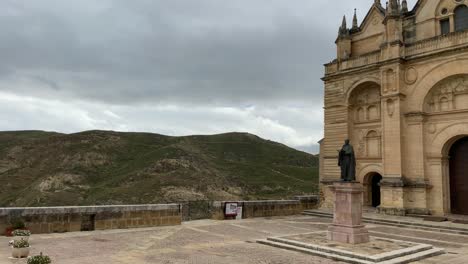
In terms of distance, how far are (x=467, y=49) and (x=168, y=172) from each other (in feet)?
137

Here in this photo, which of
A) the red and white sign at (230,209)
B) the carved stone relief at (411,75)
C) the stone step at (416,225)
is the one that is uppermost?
the carved stone relief at (411,75)

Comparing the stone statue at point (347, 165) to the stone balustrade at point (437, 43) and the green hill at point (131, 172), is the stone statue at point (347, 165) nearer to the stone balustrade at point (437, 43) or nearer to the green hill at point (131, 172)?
the stone balustrade at point (437, 43)

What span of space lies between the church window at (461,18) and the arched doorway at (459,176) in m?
6.94

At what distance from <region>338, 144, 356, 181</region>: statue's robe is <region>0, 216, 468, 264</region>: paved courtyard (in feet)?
11.5

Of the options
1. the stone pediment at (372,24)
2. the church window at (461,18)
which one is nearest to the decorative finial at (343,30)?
the stone pediment at (372,24)

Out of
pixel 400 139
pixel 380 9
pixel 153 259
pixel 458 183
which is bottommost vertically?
pixel 153 259

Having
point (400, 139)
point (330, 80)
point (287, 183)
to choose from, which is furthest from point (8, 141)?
point (400, 139)

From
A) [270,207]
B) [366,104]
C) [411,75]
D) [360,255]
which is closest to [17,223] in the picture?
[360,255]

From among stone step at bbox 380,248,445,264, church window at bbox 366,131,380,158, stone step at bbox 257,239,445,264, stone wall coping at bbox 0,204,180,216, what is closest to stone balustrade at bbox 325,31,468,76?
church window at bbox 366,131,380,158

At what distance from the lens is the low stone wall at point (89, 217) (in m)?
14.0

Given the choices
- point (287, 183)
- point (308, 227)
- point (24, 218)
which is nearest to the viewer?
point (24, 218)

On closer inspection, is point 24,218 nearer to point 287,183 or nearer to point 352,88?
point 352,88

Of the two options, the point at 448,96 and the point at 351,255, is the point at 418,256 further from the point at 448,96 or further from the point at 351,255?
the point at 448,96

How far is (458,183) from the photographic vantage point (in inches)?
920
